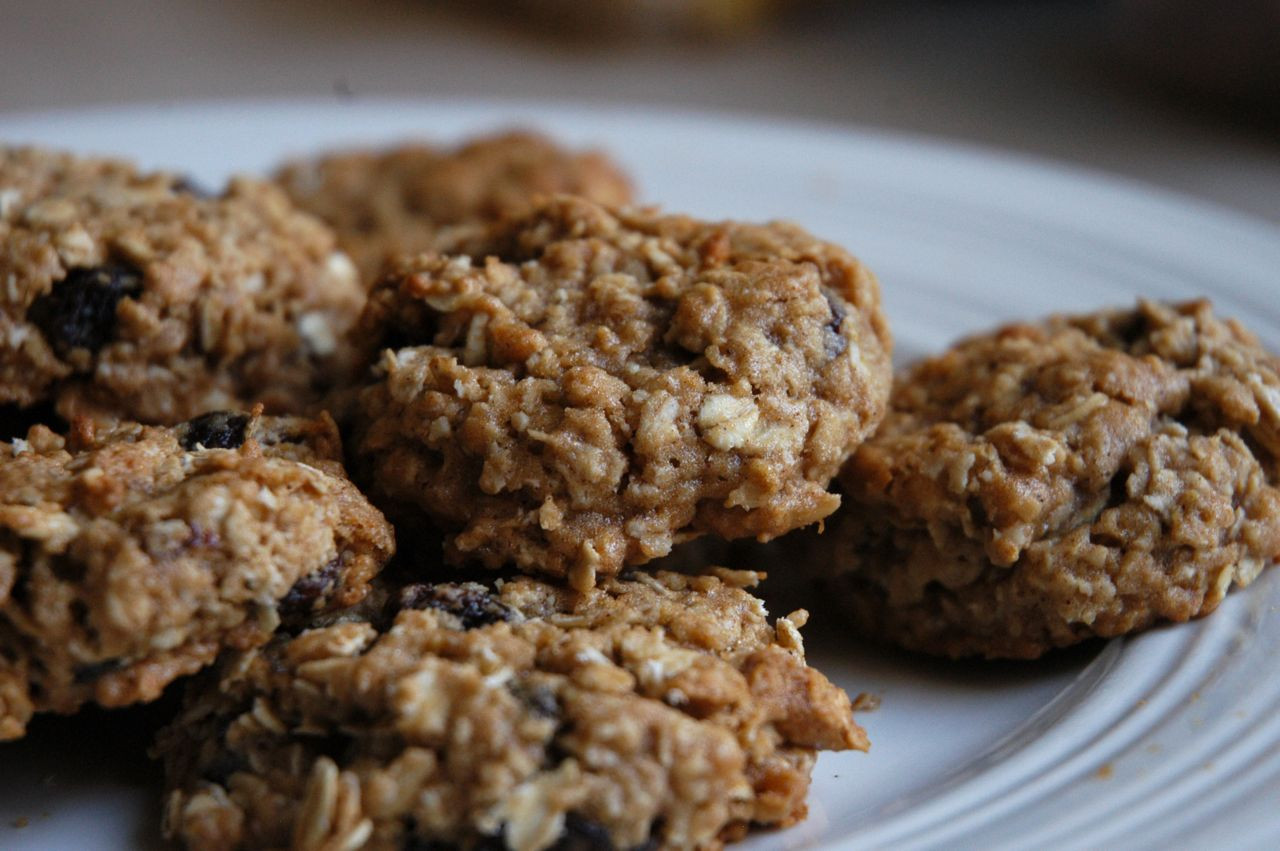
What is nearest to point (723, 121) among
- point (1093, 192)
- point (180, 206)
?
point (1093, 192)

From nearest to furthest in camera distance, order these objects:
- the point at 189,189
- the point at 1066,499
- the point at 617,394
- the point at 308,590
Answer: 1. the point at 308,590
2. the point at 617,394
3. the point at 1066,499
4. the point at 189,189

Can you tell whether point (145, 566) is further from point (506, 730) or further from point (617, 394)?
point (617, 394)

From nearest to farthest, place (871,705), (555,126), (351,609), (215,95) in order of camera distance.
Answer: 1. (351,609)
2. (871,705)
3. (555,126)
4. (215,95)

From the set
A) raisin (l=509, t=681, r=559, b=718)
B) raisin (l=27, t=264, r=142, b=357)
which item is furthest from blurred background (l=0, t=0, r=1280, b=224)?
raisin (l=509, t=681, r=559, b=718)

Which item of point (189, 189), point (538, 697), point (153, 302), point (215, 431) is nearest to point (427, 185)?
point (189, 189)

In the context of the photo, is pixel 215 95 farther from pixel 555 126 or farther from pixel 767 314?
pixel 767 314

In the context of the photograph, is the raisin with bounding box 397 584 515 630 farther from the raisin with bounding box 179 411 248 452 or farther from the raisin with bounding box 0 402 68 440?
the raisin with bounding box 0 402 68 440
